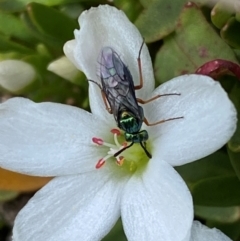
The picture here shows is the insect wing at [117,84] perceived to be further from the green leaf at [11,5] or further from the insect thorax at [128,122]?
the green leaf at [11,5]

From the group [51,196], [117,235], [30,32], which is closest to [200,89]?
[51,196]

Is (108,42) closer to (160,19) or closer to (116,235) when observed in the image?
(160,19)

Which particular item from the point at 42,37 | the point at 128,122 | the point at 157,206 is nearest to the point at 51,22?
the point at 42,37

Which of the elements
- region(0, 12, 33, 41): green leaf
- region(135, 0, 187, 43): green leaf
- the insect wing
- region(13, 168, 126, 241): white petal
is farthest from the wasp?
region(0, 12, 33, 41): green leaf

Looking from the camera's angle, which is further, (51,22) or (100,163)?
(51,22)

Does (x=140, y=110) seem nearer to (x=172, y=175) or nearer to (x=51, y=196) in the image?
(x=172, y=175)
